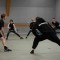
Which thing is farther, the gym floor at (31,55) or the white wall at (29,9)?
the white wall at (29,9)

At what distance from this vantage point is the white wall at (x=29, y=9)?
861 inches

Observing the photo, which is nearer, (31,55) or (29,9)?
(31,55)

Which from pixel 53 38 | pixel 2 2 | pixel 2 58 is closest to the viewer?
pixel 2 58

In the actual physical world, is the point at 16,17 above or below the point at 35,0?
below

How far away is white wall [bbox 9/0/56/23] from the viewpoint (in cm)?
2188

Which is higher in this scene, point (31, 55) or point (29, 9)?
point (29, 9)

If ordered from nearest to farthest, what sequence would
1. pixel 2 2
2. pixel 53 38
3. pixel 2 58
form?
pixel 2 58
pixel 53 38
pixel 2 2

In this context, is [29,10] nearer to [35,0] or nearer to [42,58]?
[35,0]

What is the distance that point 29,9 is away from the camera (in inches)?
878

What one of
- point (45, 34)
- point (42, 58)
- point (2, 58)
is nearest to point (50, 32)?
point (45, 34)

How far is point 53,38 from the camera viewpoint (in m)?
8.59

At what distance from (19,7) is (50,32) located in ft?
45.1

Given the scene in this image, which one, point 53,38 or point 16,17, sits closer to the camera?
point 53,38

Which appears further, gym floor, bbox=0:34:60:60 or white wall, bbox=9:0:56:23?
white wall, bbox=9:0:56:23
